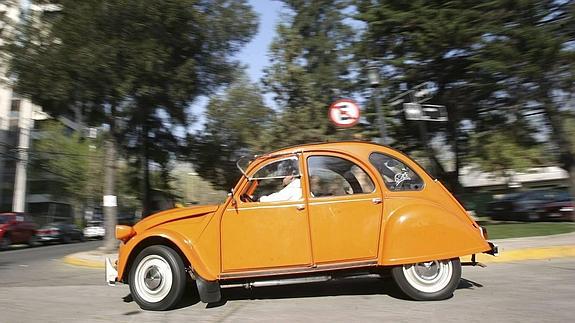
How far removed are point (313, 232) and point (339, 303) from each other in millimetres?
1013

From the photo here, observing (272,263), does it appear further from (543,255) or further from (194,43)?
(194,43)

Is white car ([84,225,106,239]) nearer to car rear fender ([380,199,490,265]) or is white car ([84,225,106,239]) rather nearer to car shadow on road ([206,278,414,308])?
car shadow on road ([206,278,414,308])

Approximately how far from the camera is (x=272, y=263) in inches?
243

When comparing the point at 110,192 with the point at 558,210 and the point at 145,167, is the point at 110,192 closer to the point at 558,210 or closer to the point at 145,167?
the point at 145,167

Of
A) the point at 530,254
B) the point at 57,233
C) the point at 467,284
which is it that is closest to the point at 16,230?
the point at 57,233

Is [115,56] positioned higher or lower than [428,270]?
Answer: higher

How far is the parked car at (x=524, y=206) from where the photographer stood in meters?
23.2

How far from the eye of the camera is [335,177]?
6.50m

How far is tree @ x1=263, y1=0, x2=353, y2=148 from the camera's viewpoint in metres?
A: 21.2

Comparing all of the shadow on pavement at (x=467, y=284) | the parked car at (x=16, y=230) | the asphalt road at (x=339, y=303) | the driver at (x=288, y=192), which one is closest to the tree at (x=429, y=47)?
the asphalt road at (x=339, y=303)

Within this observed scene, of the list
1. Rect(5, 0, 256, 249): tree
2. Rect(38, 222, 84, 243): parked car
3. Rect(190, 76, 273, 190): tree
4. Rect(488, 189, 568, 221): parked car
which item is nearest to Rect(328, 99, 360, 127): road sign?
Rect(5, 0, 256, 249): tree

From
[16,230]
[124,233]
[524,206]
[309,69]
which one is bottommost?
[124,233]

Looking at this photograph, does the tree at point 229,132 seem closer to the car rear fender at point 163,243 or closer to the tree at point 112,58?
the tree at point 112,58

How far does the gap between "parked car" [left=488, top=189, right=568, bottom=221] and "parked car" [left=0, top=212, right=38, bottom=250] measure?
22.6m
